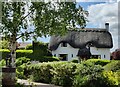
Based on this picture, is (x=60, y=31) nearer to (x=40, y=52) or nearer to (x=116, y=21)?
(x=116, y=21)

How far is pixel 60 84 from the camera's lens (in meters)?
4.91

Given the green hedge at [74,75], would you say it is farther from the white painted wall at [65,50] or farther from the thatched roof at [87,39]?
the thatched roof at [87,39]

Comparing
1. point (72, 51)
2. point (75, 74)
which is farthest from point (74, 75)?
point (72, 51)

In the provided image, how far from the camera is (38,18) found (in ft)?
13.8

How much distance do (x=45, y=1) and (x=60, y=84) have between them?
1.45 metres

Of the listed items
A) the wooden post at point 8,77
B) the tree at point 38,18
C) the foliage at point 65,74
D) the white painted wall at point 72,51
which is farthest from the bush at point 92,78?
the white painted wall at point 72,51

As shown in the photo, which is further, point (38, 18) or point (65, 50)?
point (65, 50)

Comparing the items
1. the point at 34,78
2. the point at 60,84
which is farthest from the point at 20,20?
the point at 34,78

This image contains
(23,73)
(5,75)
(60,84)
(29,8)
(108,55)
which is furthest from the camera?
(108,55)

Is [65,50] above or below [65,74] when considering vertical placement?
below

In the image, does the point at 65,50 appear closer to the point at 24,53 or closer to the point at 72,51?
the point at 72,51

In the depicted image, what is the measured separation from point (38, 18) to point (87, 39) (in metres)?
9.77

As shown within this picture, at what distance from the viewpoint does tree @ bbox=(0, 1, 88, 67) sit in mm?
4051

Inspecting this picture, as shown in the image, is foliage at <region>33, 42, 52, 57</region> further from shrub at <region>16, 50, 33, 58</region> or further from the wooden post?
the wooden post
